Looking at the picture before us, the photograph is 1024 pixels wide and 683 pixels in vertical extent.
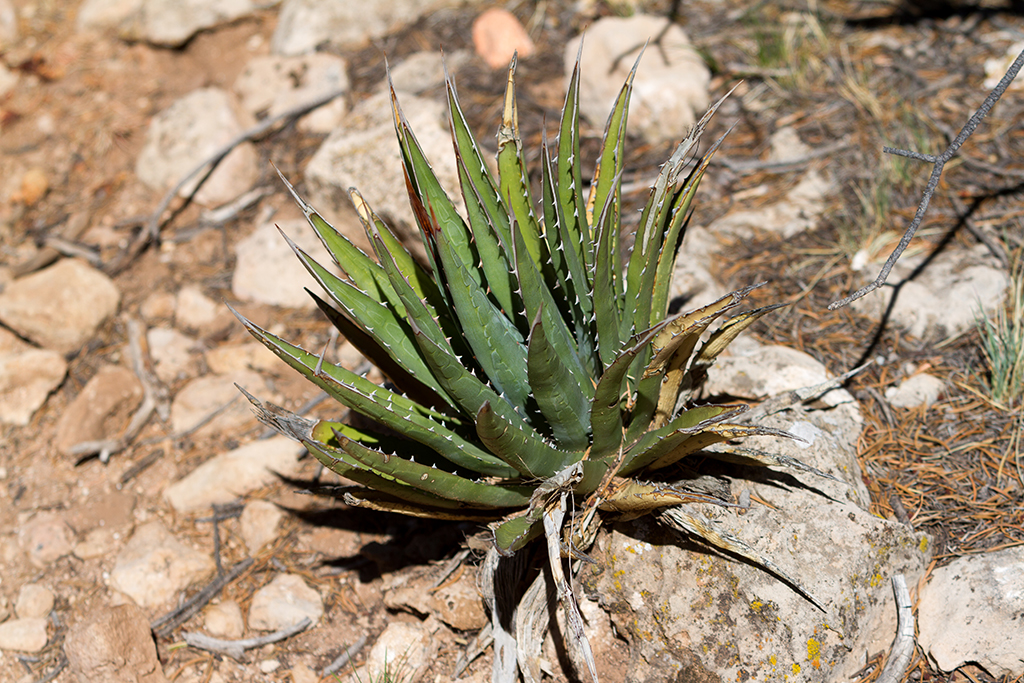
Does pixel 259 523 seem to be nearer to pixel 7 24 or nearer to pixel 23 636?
pixel 23 636

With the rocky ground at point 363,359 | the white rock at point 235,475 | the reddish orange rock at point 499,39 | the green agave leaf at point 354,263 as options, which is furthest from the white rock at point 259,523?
the reddish orange rock at point 499,39

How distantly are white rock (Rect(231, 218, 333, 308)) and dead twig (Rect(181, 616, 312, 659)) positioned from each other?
5.51ft

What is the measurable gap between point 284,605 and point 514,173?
175 cm

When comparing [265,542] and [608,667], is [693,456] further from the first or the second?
[265,542]

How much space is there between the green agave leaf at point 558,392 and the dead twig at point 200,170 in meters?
3.17

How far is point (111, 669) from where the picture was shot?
2385mm

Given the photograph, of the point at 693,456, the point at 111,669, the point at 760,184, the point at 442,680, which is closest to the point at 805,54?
the point at 760,184

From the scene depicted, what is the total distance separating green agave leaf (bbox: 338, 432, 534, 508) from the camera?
165cm

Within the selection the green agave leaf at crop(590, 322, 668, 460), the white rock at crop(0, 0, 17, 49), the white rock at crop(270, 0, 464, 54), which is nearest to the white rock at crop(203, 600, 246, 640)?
the green agave leaf at crop(590, 322, 668, 460)

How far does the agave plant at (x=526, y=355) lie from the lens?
1756 millimetres

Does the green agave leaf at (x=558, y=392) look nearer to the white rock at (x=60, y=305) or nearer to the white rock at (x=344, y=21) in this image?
the white rock at (x=60, y=305)

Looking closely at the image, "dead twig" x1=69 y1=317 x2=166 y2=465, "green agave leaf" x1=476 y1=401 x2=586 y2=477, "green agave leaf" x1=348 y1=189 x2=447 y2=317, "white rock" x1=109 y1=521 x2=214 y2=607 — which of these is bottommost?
"white rock" x1=109 y1=521 x2=214 y2=607

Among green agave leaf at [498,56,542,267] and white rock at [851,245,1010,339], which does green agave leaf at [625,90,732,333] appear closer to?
green agave leaf at [498,56,542,267]

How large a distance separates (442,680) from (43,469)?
2.20 metres
